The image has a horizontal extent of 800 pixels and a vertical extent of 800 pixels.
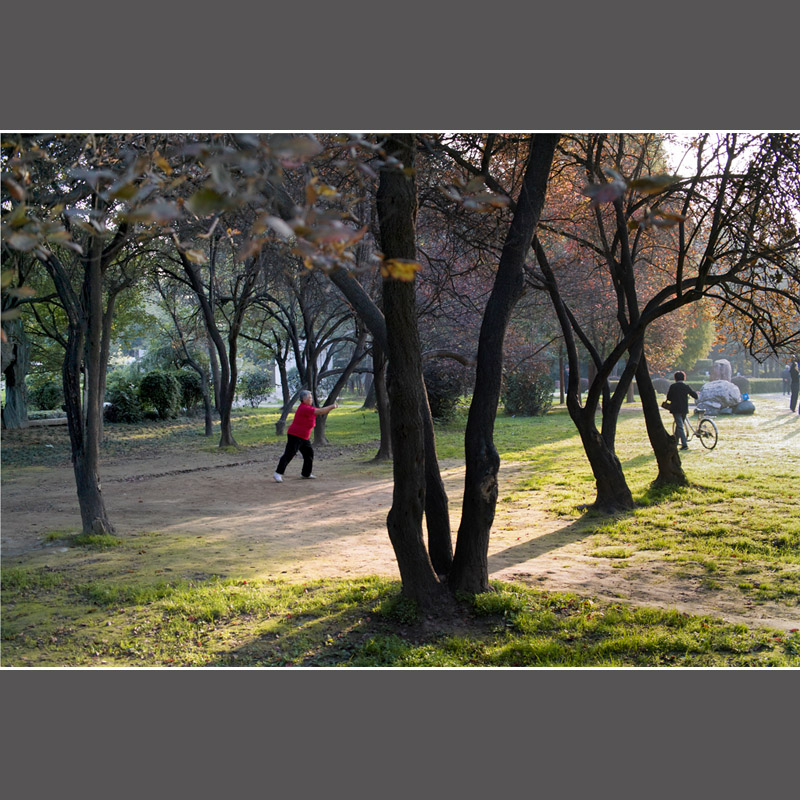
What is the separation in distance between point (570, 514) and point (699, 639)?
5026 mm

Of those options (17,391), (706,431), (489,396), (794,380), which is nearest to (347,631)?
(489,396)

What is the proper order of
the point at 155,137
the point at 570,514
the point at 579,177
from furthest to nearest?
the point at 579,177 < the point at 570,514 < the point at 155,137

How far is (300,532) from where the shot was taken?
30.9 ft

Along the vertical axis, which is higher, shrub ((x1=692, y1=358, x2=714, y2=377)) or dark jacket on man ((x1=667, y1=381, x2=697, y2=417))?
shrub ((x1=692, y1=358, x2=714, y2=377))

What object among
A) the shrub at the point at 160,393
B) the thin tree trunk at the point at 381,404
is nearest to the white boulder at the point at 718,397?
the thin tree trunk at the point at 381,404

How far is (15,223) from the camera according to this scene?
2.33 metres

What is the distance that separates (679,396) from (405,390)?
11.2 m

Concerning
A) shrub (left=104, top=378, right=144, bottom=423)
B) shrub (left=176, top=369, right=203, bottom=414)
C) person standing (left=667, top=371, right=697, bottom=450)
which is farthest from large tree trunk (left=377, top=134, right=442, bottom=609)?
shrub (left=176, top=369, right=203, bottom=414)

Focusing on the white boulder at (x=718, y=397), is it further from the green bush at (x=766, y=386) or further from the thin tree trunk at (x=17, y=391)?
the thin tree trunk at (x=17, y=391)

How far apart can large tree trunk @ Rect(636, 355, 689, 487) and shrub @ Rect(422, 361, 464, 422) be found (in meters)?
11.6

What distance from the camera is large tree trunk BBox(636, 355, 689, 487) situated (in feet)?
36.4

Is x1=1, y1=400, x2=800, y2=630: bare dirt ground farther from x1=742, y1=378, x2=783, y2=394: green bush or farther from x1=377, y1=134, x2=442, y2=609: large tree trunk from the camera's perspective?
x1=742, y1=378, x2=783, y2=394: green bush

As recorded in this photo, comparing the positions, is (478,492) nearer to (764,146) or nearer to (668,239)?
(764,146)

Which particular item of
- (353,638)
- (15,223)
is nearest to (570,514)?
(353,638)
